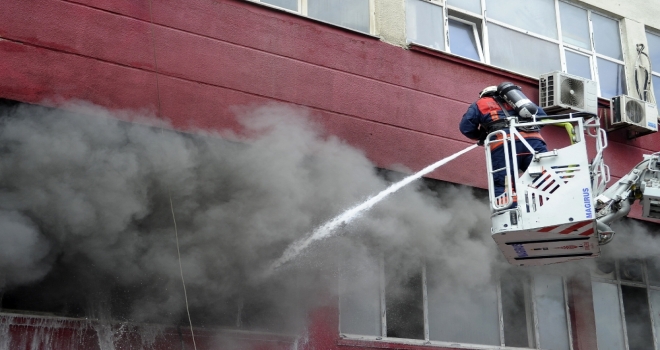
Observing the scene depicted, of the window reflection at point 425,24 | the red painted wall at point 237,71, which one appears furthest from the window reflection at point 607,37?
the window reflection at point 425,24

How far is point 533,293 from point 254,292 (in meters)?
3.90

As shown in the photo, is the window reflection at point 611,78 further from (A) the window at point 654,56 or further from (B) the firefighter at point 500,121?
(B) the firefighter at point 500,121

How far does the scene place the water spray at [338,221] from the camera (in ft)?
27.3

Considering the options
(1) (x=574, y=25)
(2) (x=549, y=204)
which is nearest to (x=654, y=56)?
(1) (x=574, y=25)

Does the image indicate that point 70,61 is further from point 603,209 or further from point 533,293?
point 533,293

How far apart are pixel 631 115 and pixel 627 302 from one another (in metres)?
2.55

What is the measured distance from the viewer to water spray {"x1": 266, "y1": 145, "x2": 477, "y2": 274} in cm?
831

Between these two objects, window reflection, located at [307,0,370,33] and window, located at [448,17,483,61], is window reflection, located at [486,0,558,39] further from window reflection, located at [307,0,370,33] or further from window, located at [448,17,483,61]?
window reflection, located at [307,0,370,33]

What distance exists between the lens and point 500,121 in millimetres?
7660

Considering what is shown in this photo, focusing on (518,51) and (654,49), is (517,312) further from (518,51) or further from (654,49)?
(654,49)

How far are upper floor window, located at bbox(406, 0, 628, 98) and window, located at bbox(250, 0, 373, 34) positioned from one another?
0.61 metres

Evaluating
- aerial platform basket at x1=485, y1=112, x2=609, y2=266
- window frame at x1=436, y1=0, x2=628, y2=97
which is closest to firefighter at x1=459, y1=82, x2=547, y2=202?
aerial platform basket at x1=485, y1=112, x2=609, y2=266

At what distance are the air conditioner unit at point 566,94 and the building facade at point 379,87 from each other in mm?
326

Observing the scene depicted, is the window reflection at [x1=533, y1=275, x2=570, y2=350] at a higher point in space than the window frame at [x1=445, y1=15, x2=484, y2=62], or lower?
lower
